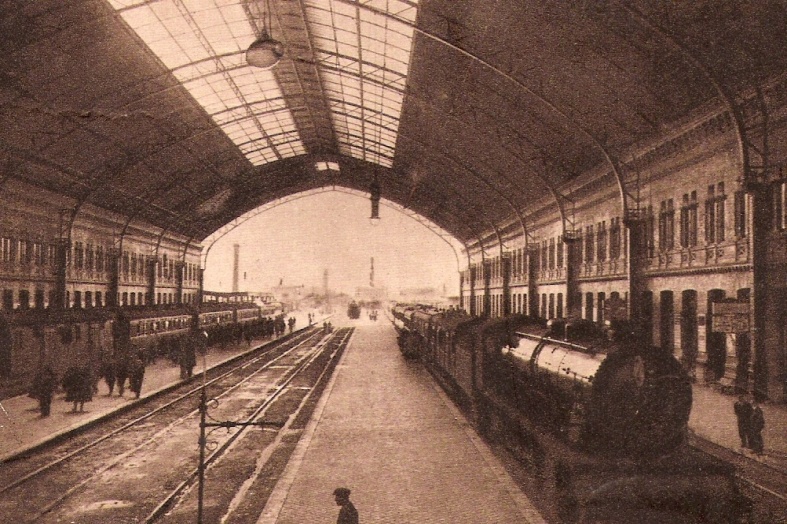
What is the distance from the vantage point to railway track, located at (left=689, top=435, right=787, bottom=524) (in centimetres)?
1014

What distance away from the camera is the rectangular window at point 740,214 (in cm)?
1883

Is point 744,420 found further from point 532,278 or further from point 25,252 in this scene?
point 25,252

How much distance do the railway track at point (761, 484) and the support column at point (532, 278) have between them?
86.3 ft

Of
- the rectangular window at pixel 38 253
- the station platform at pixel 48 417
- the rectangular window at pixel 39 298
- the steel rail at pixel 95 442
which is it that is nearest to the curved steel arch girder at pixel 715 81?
the station platform at pixel 48 417

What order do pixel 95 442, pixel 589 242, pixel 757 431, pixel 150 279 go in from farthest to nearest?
pixel 150 279 → pixel 589 242 → pixel 95 442 → pixel 757 431

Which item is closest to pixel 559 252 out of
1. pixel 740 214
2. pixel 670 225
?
pixel 670 225

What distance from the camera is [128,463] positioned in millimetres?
13758

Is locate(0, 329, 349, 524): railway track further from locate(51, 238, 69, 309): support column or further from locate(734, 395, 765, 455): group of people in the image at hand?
locate(51, 238, 69, 309): support column

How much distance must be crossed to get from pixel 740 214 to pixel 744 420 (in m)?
7.60

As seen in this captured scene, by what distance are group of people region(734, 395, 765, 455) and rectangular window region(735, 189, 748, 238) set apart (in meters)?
6.74

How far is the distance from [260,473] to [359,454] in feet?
6.93

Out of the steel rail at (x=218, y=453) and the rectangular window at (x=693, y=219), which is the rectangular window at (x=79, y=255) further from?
the rectangular window at (x=693, y=219)

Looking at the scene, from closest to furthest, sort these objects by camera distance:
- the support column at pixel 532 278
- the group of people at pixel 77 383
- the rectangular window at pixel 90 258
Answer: the group of people at pixel 77 383 < the rectangular window at pixel 90 258 < the support column at pixel 532 278

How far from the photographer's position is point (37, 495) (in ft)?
37.9
